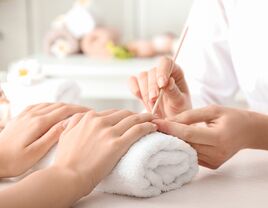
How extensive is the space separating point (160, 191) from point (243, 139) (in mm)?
161

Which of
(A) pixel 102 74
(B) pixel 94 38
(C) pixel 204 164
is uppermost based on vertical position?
(C) pixel 204 164

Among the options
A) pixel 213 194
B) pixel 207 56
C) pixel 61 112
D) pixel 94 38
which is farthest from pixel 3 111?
pixel 94 38

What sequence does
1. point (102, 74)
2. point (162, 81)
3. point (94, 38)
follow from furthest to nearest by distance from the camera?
point (94, 38) → point (102, 74) → point (162, 81)

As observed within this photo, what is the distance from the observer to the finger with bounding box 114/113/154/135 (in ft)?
2.44

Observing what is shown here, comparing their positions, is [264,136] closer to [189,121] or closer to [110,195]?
[189,121]

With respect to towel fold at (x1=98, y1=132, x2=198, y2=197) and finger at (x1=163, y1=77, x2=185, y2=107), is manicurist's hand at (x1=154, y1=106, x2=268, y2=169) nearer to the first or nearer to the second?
towel fold at (x1=98, y1=132, x2=198, y2=197)

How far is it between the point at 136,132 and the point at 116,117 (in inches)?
1.7

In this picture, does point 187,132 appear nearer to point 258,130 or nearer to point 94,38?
point 258,130

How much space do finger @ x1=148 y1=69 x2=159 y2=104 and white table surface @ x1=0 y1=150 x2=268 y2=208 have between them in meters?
0.14

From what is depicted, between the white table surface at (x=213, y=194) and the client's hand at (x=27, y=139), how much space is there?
30 mm

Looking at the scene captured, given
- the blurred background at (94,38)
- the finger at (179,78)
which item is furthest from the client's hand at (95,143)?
the blurred background at (94,38)

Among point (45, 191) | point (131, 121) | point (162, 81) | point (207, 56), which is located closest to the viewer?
point (45, 191)

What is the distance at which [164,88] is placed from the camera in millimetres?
962

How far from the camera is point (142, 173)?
70 centimetres
